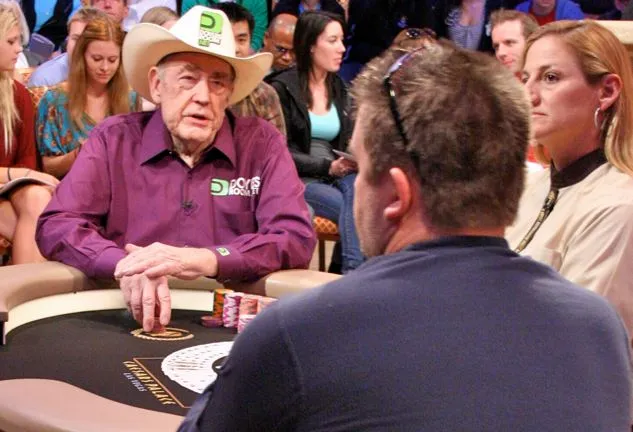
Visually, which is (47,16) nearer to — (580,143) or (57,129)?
(57,129)

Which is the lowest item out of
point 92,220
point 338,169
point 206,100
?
point 338,169

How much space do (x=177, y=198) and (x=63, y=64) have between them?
2.68m

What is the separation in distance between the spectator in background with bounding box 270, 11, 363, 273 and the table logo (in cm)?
228

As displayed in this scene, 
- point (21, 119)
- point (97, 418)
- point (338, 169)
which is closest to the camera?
point (97, 418)

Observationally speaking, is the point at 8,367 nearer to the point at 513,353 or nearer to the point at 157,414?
the point at 157,414

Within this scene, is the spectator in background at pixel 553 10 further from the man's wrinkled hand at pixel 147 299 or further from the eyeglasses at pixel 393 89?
the eyeglasses at pixel 393 89

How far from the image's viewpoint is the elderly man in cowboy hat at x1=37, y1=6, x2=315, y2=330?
287 cm

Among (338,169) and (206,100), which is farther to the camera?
(338,169)

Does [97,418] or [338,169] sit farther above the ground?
[97,418]

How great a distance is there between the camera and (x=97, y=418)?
5.16 ft

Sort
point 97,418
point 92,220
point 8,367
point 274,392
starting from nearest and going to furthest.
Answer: point 274,392 → point 97,418 → point 8,367 → point 92,220

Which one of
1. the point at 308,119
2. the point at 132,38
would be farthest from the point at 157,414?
the point at 308,119

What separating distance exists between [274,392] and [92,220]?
192cm

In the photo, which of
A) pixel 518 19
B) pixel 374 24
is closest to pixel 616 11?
pixel 374 24
